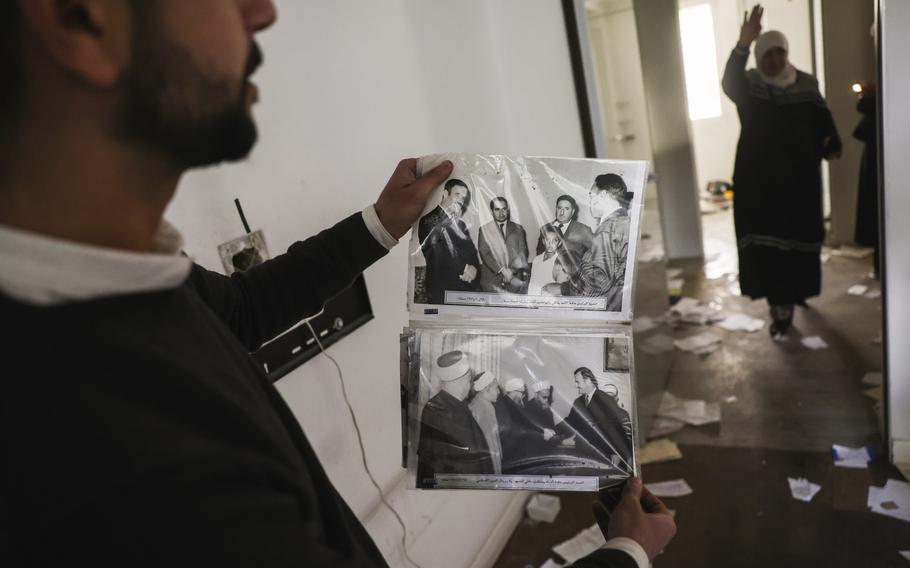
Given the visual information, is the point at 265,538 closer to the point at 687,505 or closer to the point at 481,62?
the point at 481,62

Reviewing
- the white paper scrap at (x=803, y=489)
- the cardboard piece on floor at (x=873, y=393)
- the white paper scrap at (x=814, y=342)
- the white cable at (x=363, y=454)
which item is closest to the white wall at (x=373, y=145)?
the white cable at (x=363, y=454)

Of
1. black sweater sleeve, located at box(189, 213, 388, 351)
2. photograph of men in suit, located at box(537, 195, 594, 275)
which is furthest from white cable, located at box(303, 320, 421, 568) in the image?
photograph of men in suit, located at box(537, 195, 594, 275)

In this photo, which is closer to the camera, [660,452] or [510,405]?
[510,405]

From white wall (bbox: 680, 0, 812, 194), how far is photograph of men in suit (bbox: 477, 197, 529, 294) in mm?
4190

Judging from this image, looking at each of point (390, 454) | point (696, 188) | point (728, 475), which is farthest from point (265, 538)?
point (696, 188)

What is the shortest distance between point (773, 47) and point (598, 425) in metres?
2.40

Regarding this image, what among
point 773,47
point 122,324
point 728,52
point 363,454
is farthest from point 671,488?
point 728,52

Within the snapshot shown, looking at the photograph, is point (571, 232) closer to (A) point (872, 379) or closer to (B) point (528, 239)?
(B) point (528, 239)

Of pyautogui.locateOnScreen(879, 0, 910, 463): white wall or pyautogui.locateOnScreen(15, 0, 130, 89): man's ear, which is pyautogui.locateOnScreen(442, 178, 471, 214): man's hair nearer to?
pyautogui.locateOnScreen(15, 0, 130, 89): man's ear

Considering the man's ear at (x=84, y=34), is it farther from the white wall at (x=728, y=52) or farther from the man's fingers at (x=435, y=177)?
the white wall at (x=728, y=52)

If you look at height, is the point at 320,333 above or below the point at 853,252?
above

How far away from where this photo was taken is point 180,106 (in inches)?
20.4

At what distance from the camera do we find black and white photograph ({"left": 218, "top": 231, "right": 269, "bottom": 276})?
1100 mm

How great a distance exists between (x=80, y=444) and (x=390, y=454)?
112cm
